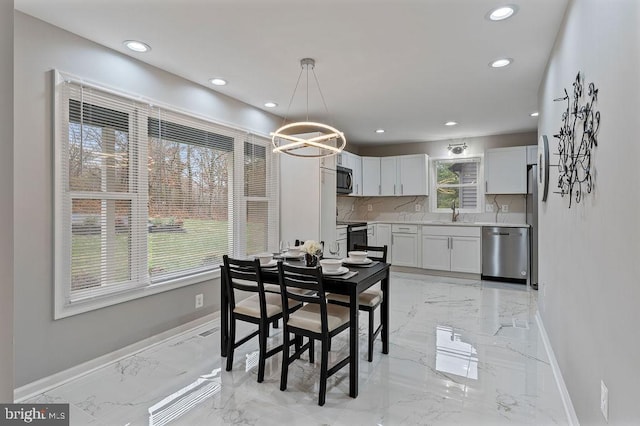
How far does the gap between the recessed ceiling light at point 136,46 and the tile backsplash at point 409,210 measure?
431 centimetres

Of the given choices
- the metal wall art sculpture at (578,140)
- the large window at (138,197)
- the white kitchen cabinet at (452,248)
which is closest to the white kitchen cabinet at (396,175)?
the white kitchen cabinet at (452,248)

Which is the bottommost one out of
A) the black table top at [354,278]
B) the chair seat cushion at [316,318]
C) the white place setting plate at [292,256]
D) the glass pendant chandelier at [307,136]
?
the chair seat cushion at [316,318]

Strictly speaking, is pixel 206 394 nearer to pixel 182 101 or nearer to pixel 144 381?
pixel 144 381

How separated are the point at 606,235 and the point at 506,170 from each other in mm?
4659

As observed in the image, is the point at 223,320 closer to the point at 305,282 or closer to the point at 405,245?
the point at 305,282

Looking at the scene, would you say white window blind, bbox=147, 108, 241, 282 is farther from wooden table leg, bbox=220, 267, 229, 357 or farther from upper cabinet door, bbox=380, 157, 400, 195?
upper cabinet door, bbox=380, 157, 400, 195

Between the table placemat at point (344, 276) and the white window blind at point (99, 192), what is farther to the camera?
the white window blind at point (99, 192)

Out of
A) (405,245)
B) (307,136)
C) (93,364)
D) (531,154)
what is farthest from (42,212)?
(531,154)

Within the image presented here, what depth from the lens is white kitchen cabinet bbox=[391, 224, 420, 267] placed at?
6.07m

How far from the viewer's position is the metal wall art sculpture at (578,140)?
1.61 m

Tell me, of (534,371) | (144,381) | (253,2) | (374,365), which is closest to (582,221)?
(534,371)

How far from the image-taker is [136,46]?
8.74 ft

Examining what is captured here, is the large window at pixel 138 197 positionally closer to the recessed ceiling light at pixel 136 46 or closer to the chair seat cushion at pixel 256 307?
the recessed ceiling light at pixel 136 46

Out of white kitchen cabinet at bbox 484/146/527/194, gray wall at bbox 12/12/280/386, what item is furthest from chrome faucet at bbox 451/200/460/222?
gray wall at bbox 12/12/280/386
